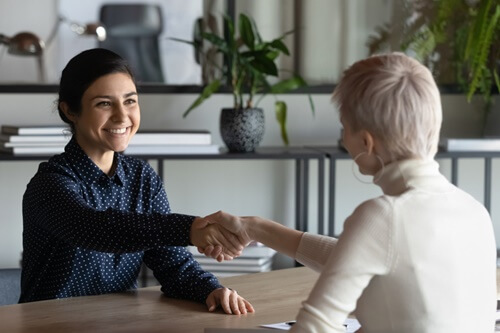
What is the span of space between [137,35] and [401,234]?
2752mm

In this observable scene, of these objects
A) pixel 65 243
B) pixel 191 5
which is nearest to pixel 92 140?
pixel 65 243

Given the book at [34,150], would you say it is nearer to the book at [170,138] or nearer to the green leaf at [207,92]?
the book at [170,138]

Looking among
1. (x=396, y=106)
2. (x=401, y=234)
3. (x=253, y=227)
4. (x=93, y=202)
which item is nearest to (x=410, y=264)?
(x=401, y=234)

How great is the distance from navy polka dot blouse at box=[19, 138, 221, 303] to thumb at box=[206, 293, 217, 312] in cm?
3

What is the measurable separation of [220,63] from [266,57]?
0.38 m

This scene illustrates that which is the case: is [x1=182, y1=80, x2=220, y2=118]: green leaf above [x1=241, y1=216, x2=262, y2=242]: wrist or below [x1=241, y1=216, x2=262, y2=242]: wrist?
above

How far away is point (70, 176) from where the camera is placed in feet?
7.46

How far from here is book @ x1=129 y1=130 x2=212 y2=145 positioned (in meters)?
3.66

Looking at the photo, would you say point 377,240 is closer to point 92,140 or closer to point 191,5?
point 92,140

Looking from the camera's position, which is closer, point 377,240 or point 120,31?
point 377,240

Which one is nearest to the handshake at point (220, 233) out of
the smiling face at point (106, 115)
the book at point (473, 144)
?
the smiling face at point (106, 115)

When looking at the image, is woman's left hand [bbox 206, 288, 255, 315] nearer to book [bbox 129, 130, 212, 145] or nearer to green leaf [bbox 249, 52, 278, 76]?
book [bbox 129, 130, 212, 145]

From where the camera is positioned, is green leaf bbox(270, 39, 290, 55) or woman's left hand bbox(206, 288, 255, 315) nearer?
woman's left hand bbox(206, 288, 255, 315)

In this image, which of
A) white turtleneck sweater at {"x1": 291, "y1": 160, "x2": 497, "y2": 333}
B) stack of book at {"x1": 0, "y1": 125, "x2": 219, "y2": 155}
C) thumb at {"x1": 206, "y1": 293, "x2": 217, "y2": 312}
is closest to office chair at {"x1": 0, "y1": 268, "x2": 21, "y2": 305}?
thumb at {"x1": 206, "y1": 293, "x2": 217, "y2": 312}
